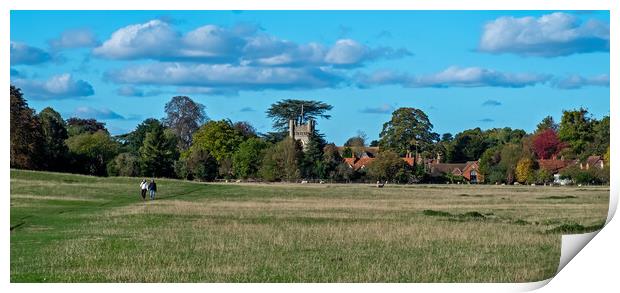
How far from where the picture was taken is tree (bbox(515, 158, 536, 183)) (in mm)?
42562

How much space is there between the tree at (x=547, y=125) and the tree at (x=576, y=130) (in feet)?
4.74

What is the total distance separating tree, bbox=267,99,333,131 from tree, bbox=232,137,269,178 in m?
2.05

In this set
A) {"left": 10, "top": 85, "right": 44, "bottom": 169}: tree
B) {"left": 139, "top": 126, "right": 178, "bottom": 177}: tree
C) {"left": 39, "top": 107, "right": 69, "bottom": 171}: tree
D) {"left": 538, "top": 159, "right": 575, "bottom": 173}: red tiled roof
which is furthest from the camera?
{"left": 39, "top": 107, "right": 69, "bottom": 171}: tree

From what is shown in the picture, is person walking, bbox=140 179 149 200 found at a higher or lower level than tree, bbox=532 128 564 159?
lower

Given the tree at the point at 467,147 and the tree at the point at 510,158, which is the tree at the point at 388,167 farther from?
the tree at the point at 510,158

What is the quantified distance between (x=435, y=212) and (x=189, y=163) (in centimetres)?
1572

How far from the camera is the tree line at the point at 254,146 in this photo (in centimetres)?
4206

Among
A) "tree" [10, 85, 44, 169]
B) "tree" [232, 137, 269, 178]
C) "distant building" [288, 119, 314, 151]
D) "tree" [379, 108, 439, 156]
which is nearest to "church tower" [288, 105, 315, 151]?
"distant building" [288, 119, 314, 151]

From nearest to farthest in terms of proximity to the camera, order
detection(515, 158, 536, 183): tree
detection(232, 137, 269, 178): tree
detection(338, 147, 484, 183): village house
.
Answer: detection(515, 158, 536, 183): tree, detection(338, 147, 484, 183): village house, detection(232, 137, 269, 178): tree

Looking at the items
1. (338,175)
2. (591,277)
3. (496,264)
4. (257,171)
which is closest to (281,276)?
(496,264)

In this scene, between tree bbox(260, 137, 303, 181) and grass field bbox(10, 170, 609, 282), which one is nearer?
grass field bbox(10, 170, 609, 282)

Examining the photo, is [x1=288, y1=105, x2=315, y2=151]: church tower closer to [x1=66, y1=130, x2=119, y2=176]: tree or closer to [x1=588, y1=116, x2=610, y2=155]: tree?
[x1=66, y1=130, x2=119, y2=176]: tree

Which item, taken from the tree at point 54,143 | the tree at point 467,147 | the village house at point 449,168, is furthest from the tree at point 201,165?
the tree at point 467,147

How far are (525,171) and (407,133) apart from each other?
22.1 ft
